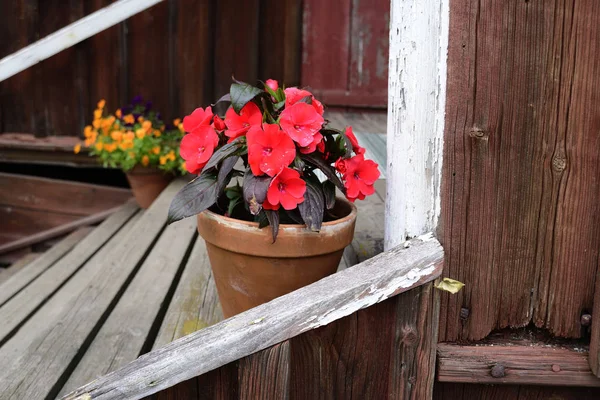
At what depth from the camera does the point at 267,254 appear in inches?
53.1

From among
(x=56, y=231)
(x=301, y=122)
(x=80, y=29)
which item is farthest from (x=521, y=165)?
(x=56, y=231)

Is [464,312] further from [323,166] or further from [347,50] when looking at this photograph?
[347,50]

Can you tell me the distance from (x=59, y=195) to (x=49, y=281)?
1.70m

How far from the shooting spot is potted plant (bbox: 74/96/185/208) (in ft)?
11.0

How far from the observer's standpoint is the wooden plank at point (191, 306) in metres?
1.72

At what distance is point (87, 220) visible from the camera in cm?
388

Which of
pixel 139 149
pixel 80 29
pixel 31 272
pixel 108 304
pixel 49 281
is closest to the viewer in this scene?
pixel 108 304

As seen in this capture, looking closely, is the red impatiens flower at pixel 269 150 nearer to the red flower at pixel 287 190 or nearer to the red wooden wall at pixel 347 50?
the red flower at pixel 287 190

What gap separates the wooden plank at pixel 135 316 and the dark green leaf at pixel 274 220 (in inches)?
25.3

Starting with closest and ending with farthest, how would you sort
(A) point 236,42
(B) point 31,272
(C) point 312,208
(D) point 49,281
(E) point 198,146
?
(C) point 312,208 → (E) point 198,146 → (D) point 49,281 → (B) point 31,272 → (A) point 236,42

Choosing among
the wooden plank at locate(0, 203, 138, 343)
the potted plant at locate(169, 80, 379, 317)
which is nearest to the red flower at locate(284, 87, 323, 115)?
the potted plant at locate(169, 80, 379, 317)

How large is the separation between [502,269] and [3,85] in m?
3.58

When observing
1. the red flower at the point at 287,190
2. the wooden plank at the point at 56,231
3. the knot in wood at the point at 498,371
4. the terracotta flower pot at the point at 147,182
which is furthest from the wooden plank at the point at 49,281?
the knot in wood at the point at 498,371

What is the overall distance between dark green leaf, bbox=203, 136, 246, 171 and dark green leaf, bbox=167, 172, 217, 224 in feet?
0.13
